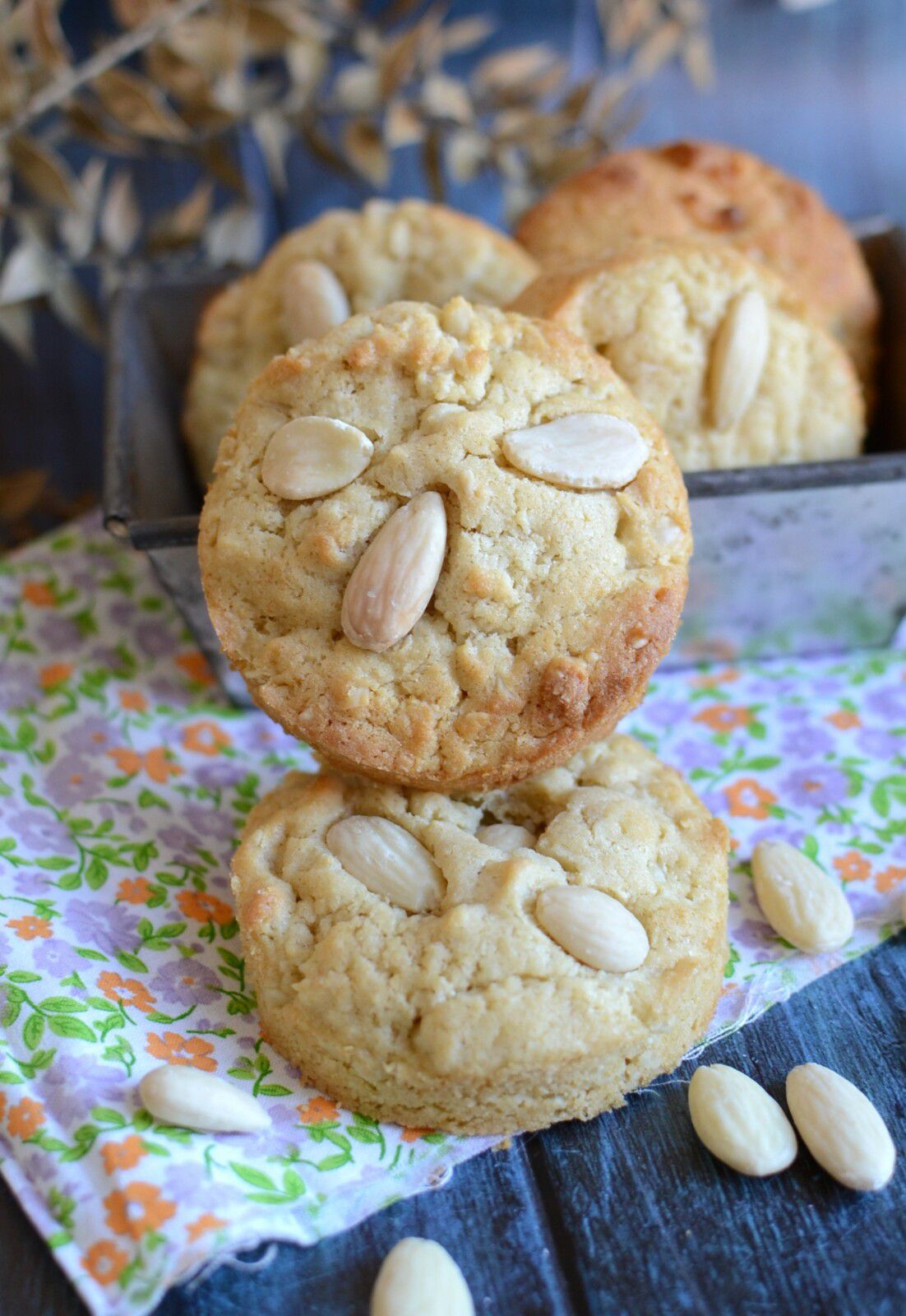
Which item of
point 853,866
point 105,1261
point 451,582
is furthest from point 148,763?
point 853,866

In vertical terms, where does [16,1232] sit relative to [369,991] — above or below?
below

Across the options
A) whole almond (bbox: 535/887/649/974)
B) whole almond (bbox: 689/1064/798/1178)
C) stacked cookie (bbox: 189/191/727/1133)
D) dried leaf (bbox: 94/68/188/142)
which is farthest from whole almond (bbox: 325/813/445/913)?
dried leaf (bbox: 94/68/188/142)

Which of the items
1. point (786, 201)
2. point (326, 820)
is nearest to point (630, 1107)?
point (326, 820)

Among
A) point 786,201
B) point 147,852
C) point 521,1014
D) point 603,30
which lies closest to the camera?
point 521,1014

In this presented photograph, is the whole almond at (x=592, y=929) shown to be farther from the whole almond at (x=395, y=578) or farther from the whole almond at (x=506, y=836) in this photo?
the whole almond at (x=395, y=578)

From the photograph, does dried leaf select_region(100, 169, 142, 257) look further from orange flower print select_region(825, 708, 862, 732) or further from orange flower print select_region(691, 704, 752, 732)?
orange flower print select_region(825, 708, 862, 732)

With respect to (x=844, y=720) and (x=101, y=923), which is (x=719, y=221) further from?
(x=101, y=923)

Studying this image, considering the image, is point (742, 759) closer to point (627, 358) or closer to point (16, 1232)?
point (627, 358)
